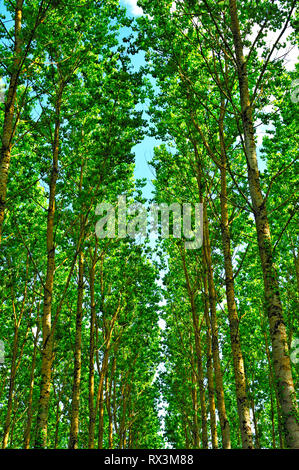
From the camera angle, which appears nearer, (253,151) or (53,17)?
(253,151)

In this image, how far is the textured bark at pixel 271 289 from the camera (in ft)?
16.4

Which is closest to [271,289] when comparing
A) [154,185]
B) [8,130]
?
[8,130]

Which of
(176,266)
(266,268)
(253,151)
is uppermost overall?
(176,266)

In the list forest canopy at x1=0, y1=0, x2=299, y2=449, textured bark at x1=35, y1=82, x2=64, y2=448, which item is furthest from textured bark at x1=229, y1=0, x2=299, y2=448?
textured bark at x1=35, y1=82, x2=64, y2=448

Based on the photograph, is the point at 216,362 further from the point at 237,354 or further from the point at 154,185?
the point at 154,185

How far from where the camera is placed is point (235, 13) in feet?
24.2

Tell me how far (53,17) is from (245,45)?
4.29 metres

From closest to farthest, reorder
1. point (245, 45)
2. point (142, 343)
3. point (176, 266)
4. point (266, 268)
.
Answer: point (266, 268)
point (245, 45)
point (176, 266)
point (142, 343)

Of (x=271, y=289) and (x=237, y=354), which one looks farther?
(x=237, y=354)

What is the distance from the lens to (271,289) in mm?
5730

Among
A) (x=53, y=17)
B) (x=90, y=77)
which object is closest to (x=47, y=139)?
(x=90, y=77)
